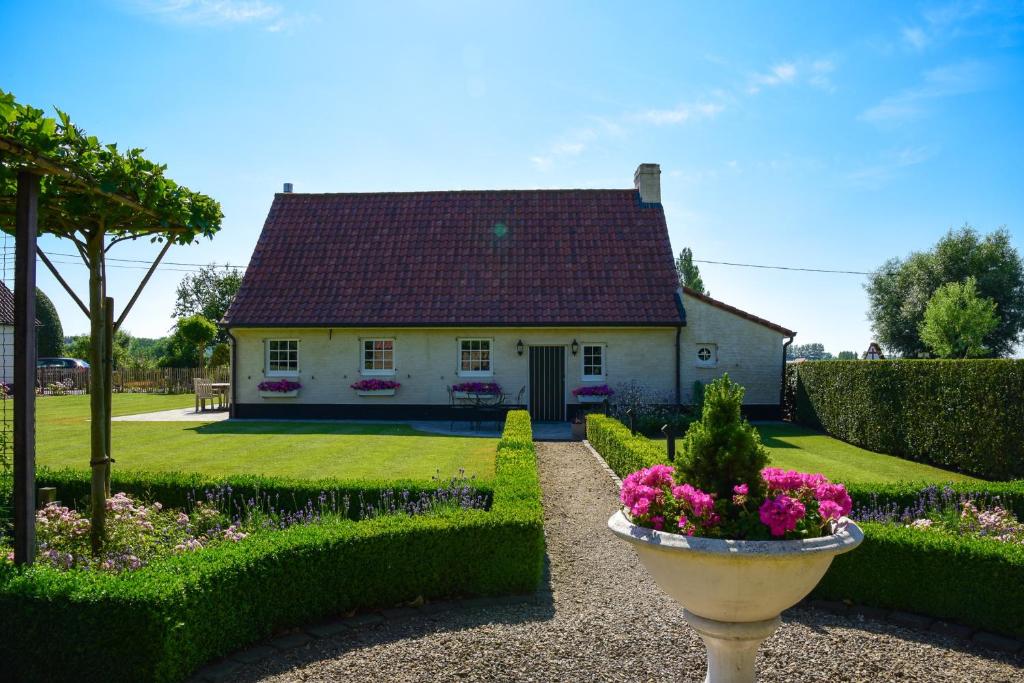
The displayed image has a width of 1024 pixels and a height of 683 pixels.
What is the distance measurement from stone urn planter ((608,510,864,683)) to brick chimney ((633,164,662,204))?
66.1ft

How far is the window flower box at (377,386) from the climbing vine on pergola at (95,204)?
12.9 m

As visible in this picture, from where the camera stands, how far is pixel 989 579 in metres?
5.34

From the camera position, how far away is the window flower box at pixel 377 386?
20062 millimetres

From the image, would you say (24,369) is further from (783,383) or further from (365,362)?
(783,383)

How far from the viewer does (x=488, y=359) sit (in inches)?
800

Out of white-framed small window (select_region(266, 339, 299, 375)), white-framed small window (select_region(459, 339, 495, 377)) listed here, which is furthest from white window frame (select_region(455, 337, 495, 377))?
white-framed small window (select_region(266, 339, 299, 375))

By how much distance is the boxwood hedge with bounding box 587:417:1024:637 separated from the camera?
17.3ft

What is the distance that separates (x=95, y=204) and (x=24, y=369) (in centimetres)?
161

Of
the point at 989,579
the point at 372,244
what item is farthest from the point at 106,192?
the point at 372,244

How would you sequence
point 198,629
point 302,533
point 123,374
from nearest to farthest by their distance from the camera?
point 198,629
point 302,533
point 123,374

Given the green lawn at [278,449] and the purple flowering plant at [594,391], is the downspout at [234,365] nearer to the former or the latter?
the green lawn at [278,449]

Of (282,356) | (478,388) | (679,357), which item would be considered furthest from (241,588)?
(282,356)

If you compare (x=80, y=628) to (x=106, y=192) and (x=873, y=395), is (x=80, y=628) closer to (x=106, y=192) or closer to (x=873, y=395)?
(x=106, y=192)

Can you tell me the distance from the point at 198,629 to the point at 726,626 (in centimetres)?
340
